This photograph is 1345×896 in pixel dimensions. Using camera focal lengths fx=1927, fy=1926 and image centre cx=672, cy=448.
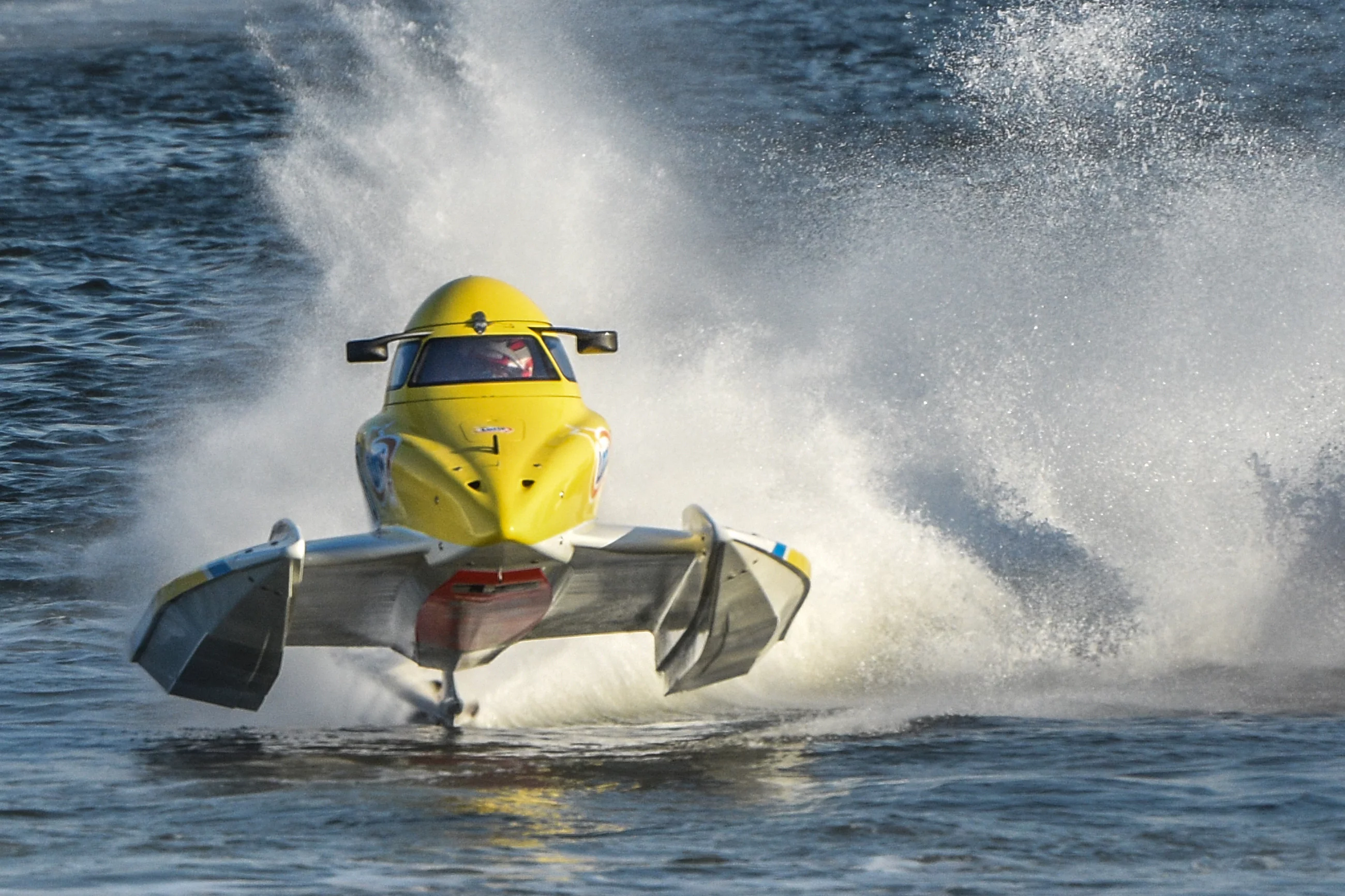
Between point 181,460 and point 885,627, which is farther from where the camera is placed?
point 181,460

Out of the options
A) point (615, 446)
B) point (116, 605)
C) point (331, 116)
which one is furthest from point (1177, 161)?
point (116, 605)

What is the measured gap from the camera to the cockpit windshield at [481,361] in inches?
460

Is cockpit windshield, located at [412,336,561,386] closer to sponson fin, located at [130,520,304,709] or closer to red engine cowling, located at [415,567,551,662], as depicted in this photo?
Result: red engine cowling, located at [415,567,551,662]

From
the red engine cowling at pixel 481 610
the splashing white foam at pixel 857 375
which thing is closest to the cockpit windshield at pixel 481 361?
the red engine cowling at pixel 481 610

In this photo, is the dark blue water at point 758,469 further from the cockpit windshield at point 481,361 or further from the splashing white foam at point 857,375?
the cockpit windshield at point 481,361

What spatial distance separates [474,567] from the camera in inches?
411

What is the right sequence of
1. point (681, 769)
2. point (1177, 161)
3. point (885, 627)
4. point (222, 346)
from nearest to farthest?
1. point (681, 769)
2. point (885, 627)
3. point (222, 346)
4. point (1177, 161)

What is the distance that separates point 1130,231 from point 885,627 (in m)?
10.1

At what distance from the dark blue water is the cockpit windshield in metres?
1.97

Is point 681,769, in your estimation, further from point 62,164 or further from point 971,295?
point 62,164

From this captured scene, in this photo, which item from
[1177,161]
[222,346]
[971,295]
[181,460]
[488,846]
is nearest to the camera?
[488,846]

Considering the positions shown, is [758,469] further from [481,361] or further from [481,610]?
[481,610]

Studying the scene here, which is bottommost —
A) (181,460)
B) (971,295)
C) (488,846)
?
(488,846)

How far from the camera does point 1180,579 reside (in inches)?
541
